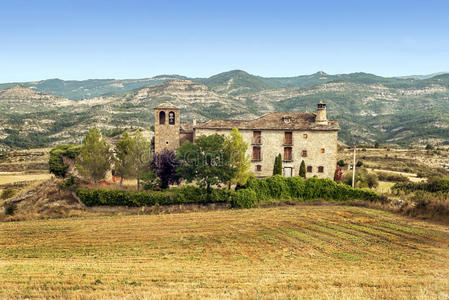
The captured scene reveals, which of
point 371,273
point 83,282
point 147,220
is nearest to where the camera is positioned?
point 83,282

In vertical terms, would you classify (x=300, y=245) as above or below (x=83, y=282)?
below

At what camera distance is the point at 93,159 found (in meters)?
37.5

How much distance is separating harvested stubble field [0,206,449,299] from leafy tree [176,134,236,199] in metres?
3.86

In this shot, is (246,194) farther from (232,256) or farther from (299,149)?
(232,256)

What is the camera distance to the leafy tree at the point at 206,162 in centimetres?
3566

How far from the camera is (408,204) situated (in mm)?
32188

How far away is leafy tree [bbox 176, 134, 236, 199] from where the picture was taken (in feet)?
117

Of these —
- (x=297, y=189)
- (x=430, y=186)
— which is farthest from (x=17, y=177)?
(x=430, y=186)

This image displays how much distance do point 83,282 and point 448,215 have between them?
28.4 m

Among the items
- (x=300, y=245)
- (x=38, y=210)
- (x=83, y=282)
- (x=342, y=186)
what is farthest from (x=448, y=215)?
(x=38, y=210)

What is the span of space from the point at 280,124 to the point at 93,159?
23.0 m

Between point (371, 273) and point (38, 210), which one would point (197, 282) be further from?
point (38, 210)

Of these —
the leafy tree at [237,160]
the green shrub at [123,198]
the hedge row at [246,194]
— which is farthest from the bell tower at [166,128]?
the green shrub at [123,198]

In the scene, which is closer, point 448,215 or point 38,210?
point 448,215
